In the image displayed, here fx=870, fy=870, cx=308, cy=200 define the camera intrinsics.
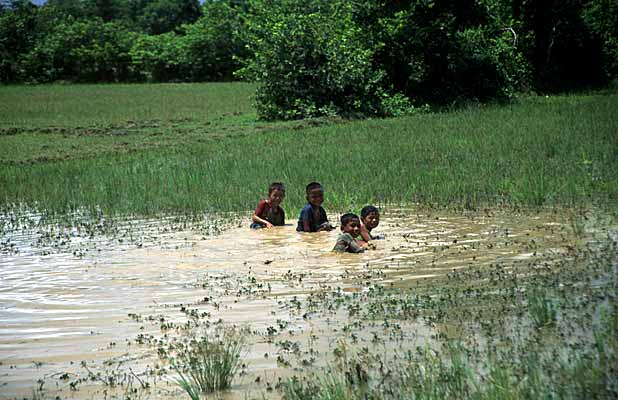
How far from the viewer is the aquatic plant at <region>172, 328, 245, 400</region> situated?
15.7ft

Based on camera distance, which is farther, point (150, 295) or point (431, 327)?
point (150, 295)

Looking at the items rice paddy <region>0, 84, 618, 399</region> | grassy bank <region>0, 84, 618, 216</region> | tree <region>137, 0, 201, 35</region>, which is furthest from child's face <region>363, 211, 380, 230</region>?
tree <region>137, 0, 201, 35</region>

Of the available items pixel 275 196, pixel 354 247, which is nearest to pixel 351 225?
pixel 354 247

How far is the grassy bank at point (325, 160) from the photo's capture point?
467 inches

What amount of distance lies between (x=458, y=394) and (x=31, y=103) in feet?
93.8

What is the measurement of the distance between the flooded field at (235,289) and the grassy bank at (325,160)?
120 centimetres

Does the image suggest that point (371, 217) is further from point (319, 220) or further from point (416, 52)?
point (416, 52)

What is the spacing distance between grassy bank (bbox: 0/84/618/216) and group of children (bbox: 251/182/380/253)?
3.10 feet

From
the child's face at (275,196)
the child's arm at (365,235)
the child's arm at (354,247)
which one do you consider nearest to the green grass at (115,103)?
the child's face at (275,196)

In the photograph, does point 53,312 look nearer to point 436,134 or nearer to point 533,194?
point 533,194

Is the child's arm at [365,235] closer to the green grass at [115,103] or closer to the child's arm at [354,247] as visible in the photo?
the child's arm at [354,247]

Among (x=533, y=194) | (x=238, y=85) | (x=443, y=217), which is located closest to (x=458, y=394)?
(x=443, y=217)

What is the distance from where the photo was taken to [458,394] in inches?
169

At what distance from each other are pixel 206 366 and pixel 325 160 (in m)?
10.2
